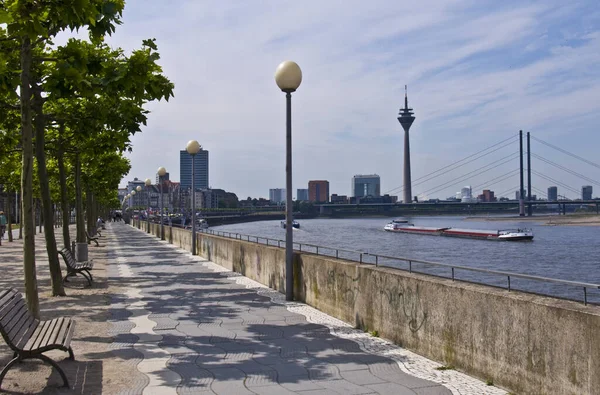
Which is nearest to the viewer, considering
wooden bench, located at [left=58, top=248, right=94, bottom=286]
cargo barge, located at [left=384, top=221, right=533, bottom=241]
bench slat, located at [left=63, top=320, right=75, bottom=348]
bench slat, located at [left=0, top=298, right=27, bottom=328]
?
bench slat, located at [left=0, top=298, right=27, bottom=328]

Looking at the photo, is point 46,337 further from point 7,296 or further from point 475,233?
point 475,233

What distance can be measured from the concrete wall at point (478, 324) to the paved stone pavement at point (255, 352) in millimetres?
210

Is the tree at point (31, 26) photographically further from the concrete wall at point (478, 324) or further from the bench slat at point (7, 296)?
the concrete wall at point (478, 324)

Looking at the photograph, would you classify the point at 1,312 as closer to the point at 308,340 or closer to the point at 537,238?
the point at 308,340

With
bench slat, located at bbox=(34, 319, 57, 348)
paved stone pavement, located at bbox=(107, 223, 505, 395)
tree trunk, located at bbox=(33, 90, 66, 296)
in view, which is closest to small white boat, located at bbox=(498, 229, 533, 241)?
paved stone pavement, located at bbox=(107, 223, 505, 395)

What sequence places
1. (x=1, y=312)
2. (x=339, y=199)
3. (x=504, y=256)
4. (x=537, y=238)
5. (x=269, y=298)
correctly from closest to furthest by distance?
1. (x=1, y=312)
2. (x=269, y=298)
3. (x=504, y=256)
4. (x=537, y=238)
5. (x=339, y=199)

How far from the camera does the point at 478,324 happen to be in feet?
19.8

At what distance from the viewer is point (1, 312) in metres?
5.48

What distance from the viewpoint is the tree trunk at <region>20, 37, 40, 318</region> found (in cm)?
846

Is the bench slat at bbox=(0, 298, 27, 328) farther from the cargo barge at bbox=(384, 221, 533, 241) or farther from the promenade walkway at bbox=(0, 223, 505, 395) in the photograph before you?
the cargo barge at bbox=(384, 221, 533, 241)

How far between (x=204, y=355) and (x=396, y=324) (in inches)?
90.0

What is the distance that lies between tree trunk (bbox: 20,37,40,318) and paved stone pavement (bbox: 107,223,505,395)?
1213 millimetres

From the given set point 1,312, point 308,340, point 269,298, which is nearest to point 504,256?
point 269,298

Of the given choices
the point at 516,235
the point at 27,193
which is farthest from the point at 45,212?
the point at 516,235
